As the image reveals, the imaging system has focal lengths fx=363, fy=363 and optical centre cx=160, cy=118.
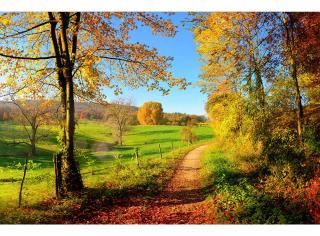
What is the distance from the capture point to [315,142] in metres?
8.48

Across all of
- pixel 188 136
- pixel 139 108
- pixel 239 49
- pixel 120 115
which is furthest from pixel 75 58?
pixel 239 49

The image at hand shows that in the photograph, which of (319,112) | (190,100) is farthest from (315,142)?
(190,100)

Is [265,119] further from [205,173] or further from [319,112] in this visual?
[205,173]

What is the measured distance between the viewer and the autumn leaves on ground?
320 inches

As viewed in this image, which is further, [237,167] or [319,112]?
[237,167]

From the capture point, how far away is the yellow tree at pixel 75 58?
8.36 metres

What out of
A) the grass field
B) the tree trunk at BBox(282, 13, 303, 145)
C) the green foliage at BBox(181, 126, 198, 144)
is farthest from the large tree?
the tree trunk at BBox(282, 13, 303, 145)

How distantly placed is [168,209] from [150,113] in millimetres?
2390

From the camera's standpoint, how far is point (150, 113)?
29.4 feet

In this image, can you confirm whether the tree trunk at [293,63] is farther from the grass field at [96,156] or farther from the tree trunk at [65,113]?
the tree trunk at [65,113]

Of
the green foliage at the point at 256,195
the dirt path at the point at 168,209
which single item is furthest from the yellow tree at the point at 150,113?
the green foliage at the point at 256,195

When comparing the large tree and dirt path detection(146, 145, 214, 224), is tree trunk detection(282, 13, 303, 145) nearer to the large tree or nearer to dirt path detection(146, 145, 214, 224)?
dirt path detection(146, 145, 214, 224)

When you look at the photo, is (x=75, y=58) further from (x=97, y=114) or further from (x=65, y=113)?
(x=97, y=114)
